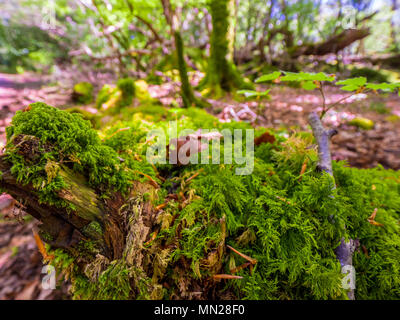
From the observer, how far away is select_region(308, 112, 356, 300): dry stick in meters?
1.10

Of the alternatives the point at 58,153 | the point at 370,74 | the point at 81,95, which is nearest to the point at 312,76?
the point at 58,153

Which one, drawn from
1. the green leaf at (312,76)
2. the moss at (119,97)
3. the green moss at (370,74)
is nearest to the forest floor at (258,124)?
the green leaf at (312,76)

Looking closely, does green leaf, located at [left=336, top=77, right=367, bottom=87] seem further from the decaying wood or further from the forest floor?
the decaying wood

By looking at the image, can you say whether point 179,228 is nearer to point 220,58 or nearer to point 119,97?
point 119,97

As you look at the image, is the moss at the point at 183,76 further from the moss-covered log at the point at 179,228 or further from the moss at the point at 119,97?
the moss-covered log at the point at 179,228

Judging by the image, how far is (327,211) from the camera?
3.72 feet

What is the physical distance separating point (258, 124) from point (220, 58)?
3027 millimetres

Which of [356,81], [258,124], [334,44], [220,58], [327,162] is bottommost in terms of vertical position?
[258,124]

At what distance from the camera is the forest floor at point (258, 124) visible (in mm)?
2057

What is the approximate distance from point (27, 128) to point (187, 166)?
1011 mm

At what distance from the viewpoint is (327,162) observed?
1.39 metres
